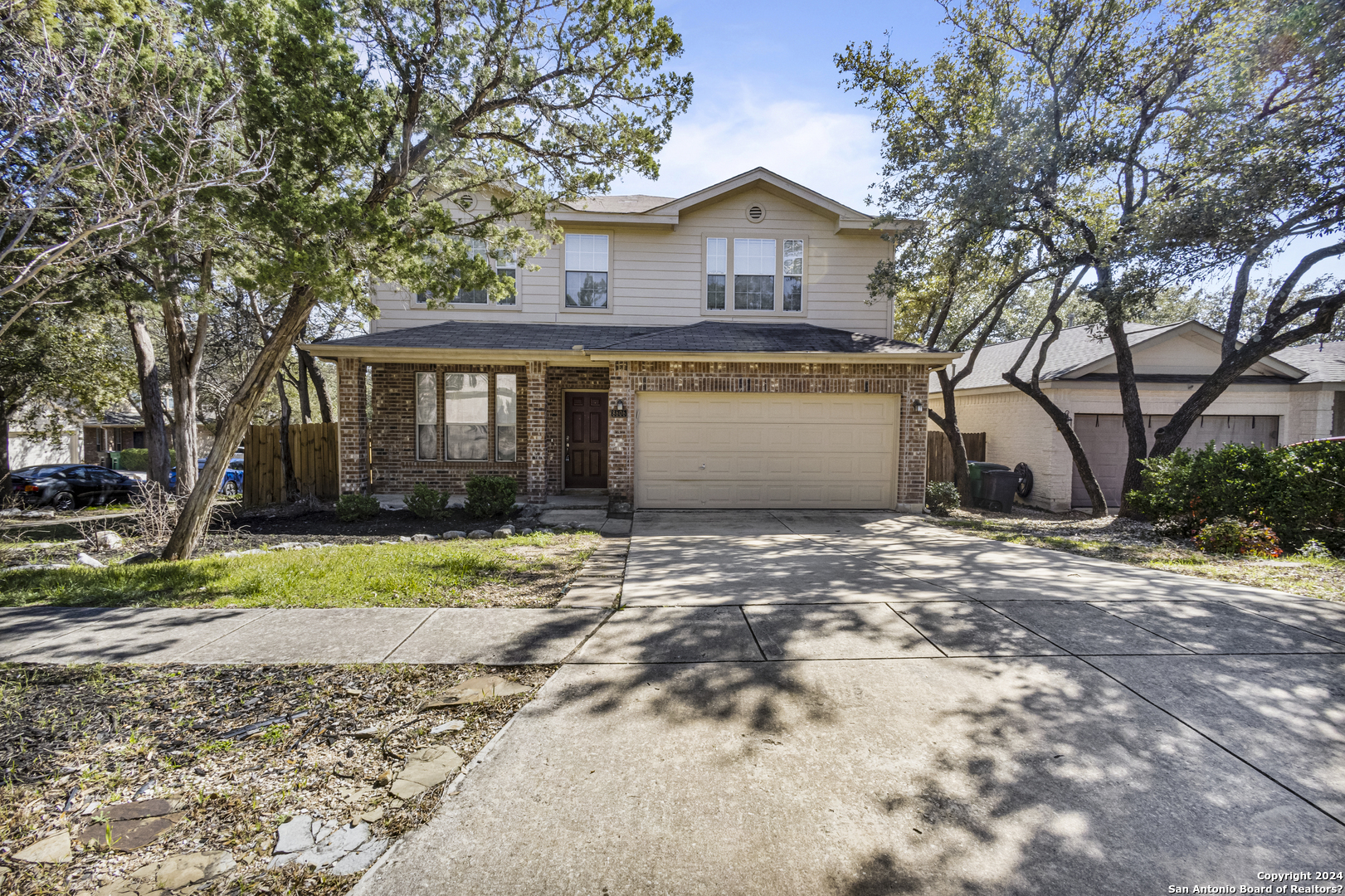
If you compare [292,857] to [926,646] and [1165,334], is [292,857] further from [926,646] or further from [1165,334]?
[1165,334]

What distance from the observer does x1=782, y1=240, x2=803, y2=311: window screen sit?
13.1 m

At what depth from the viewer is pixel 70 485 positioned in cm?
1566

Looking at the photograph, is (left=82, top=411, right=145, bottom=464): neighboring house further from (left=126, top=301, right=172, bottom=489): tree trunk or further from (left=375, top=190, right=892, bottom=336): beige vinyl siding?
(left=375, top=190, right=892, bottom=336): beige vinyl siding

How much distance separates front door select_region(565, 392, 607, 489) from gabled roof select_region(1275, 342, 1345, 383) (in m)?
16.6

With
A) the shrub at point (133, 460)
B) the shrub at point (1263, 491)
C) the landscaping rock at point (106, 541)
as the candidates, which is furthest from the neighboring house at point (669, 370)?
the shrub at point (133, 460)

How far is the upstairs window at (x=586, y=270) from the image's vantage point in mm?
12969

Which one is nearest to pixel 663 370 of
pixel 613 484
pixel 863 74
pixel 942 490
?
pixel 613 484

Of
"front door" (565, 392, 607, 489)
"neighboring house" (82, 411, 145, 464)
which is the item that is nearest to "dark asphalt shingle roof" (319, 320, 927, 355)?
"front door" (565, 392, 607, 489)

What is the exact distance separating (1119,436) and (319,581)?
17.0 meters

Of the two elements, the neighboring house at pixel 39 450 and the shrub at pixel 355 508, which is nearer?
the shrub at pixel 355 508

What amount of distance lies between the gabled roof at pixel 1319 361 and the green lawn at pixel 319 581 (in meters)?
18.8

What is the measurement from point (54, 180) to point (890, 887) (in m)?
6.83

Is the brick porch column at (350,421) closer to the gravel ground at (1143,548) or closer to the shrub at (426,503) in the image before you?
the shrub at (426,503)

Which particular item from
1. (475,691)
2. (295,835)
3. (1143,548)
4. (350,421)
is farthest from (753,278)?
(295,835)
